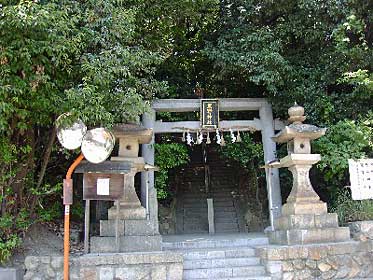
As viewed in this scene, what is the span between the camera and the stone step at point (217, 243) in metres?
9.10

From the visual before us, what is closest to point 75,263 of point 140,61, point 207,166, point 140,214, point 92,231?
point 140,214

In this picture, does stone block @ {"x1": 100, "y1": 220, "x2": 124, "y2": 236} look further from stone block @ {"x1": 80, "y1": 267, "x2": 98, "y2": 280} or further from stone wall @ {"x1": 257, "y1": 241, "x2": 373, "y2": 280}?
stone wall @ {"x1": 257, "y1": 241, "x2": 373, "y2": 280}

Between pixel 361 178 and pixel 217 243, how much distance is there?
351cm

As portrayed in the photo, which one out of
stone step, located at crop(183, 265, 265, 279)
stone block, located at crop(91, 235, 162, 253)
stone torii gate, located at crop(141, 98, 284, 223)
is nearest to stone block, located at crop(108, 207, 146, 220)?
stone block, located at crop(91, 235, 162, 253)

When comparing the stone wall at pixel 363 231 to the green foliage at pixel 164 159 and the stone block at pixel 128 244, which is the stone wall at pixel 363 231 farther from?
the green foliage at pixel 164 159

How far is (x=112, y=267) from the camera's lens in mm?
6895

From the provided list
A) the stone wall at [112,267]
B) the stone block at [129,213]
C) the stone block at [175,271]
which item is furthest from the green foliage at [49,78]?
the stone block at [175,271]

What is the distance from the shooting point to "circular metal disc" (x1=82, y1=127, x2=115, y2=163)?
5980 mm

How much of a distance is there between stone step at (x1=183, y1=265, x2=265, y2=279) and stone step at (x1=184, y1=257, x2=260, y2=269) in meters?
0.16

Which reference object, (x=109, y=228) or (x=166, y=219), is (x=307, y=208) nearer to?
(x=109, y=228)

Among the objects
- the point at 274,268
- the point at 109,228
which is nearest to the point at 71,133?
the point at 109,228

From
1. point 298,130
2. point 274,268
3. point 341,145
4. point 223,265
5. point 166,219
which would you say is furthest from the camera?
point 166,219

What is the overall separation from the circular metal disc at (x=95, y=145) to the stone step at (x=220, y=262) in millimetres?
2954

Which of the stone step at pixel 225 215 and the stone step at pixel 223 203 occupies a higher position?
the stone step at pixel 223 203
